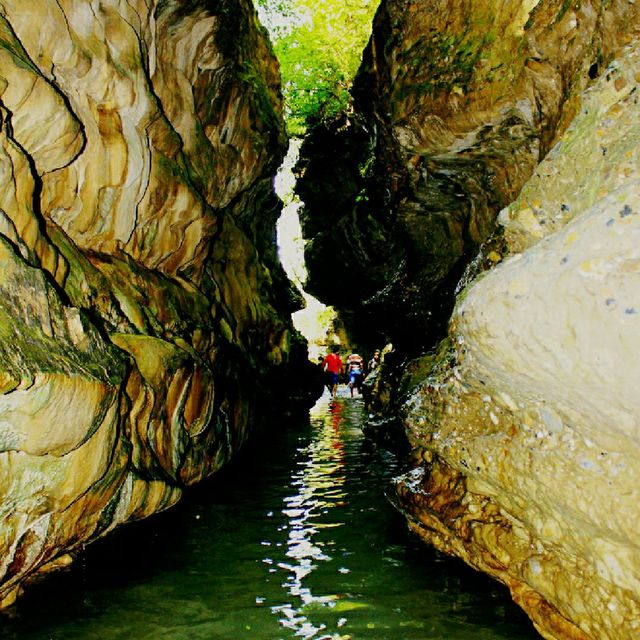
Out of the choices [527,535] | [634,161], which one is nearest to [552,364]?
[634,161]

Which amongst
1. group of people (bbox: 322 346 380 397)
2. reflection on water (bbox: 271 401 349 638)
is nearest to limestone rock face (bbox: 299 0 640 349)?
reflection on water (bbox: 271 401 349 638)

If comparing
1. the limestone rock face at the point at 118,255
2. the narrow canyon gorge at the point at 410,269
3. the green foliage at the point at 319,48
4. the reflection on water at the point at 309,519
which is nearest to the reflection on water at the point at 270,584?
the reflection on water at the point at 309,519

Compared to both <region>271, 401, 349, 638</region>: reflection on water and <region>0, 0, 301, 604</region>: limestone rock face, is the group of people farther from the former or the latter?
<region>0, 0, 301, 604</region>: limestone rock face

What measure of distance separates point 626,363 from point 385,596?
9.87 ft

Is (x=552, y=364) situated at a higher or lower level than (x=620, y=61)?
lower

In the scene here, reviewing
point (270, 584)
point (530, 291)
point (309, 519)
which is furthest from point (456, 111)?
point (270, 584)

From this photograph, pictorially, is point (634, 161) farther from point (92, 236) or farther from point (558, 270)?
point (92, 236)

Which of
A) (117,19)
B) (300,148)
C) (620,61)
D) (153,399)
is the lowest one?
(153,399)

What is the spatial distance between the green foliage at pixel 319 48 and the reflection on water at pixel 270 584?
13113mm

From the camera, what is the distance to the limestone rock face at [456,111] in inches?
235

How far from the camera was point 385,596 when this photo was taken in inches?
173

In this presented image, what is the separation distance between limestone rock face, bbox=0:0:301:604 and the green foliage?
14.9ft

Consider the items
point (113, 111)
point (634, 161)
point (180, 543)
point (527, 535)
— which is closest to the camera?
point (634, 161)

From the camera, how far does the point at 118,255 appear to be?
718 cm
